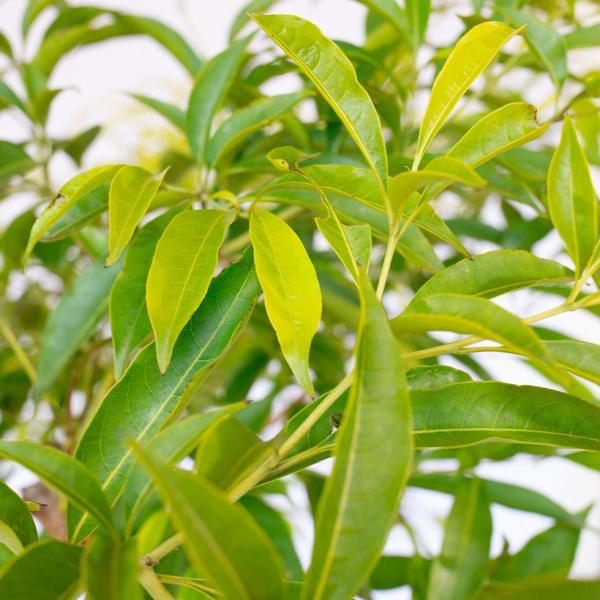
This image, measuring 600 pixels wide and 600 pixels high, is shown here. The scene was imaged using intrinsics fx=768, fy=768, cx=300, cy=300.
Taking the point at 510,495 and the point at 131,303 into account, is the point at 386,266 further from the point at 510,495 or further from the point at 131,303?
the point at 510,495

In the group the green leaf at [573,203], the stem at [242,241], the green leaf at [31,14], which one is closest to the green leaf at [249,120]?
the stem at [242,241]

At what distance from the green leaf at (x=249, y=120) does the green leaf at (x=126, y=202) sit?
135 mm

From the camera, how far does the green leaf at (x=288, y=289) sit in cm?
36

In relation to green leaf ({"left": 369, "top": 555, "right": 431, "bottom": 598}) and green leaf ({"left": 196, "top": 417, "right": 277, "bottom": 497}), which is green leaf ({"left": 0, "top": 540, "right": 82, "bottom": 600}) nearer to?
green leaf ({"left": 196, "top": 417, "right": 277, "bottom": 497})

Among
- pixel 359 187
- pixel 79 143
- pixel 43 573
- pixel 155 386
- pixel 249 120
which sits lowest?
pixel 43 573

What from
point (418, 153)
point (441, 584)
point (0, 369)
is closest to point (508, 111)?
point (418, 153)

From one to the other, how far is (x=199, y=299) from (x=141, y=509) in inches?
4.2

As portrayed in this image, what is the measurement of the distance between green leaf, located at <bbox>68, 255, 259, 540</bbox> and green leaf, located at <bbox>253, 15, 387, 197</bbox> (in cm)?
9

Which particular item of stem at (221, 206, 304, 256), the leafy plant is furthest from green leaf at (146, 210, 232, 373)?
stem at (221, 206, 304, 256)

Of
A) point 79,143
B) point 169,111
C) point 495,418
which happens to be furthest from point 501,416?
point 79,143

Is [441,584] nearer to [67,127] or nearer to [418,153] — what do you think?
[418,153]

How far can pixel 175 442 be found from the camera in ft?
0.93

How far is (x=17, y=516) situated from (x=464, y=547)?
352 mm

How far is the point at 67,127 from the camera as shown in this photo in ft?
3.70
